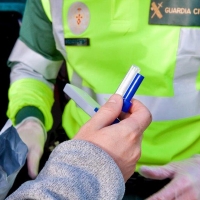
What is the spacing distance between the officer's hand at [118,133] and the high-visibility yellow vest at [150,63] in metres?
0.32

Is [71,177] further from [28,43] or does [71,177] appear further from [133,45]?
[28,43]

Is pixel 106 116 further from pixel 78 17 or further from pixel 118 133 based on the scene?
pixel 78 17

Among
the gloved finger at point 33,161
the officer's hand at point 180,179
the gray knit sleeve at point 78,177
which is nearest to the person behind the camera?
the gray knit sleeve at point 78,177

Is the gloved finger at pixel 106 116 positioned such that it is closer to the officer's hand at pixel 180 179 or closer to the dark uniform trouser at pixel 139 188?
the officer's hand at pixel 180 179

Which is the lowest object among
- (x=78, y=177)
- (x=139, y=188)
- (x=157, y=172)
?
(x=139, y=188)

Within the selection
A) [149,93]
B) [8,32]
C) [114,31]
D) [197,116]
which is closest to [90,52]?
[114,31]

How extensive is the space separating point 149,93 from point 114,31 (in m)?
0.17

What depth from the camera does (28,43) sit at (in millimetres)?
1288

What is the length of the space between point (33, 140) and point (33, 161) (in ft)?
0.31

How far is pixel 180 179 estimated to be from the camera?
82 cm

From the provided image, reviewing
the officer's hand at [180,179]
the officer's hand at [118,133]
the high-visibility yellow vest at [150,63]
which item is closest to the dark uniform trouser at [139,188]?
the high-visibility yellow vest at [150,63]

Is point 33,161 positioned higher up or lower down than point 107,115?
lower down

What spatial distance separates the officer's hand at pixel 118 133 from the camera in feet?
2.22

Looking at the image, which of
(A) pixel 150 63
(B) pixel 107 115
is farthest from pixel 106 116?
(A) pixel 150 63
